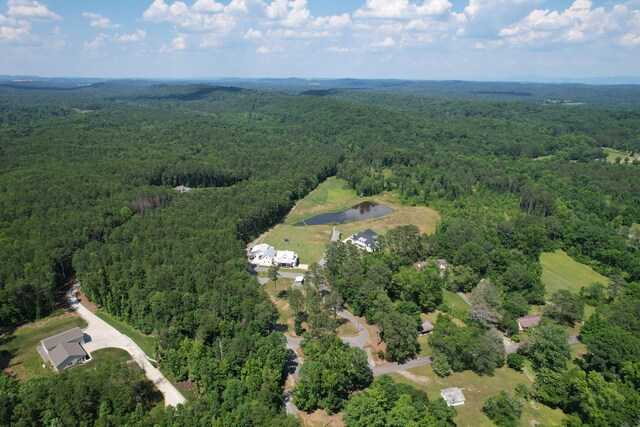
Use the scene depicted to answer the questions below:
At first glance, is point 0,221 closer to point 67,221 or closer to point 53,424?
point 67,221

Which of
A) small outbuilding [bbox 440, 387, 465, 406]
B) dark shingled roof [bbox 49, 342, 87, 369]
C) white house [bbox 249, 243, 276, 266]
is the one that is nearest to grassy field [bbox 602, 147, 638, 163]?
white house [bbox 249, 243, 276, 266]

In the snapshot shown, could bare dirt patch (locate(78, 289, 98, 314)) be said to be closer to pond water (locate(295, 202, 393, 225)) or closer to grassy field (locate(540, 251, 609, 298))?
pond water (locate(295, 202, 393, 225))

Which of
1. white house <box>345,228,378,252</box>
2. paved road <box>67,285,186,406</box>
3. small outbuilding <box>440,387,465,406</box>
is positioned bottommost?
paved road <box>67,285,186,406</box>

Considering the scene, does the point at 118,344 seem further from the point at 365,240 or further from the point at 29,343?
the point at 365,240

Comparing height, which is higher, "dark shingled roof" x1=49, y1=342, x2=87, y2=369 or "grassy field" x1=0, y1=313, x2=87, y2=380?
"dark shingled roof" x1=49, y1=342, x2=87, y2=369

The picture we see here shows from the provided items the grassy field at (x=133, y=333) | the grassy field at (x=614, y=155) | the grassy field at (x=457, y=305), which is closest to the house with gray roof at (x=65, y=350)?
the grassy field at (x=133, y=333)

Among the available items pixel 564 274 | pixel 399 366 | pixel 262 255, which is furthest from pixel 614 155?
pixel 399 366

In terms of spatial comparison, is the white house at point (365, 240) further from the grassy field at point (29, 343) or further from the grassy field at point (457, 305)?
the grassy field at point (29, 343)

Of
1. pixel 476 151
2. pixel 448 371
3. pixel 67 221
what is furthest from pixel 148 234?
pixel 476 151
